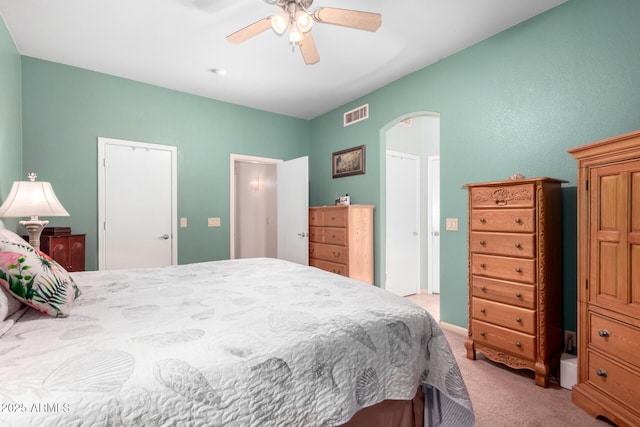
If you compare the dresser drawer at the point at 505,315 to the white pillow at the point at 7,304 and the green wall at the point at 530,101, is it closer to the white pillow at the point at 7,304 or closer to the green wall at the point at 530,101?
the green wall at the point at 530,101

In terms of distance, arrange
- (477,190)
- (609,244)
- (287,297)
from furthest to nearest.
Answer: (477,190)
(609,244)
(287,297)

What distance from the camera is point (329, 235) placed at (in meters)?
4.08

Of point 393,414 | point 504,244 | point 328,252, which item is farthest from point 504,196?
point 328,252

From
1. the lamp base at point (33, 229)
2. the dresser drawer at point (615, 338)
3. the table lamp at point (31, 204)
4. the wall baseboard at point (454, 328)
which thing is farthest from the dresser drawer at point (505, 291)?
the lamp base at point (33, 229)

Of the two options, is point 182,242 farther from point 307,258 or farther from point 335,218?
point 335,218

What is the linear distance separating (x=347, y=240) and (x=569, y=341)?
2198 millimetres

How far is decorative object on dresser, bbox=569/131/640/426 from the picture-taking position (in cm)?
162

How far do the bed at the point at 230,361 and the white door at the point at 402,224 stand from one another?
2992mm

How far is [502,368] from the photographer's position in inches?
94.7

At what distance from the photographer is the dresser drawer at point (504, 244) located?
217cm

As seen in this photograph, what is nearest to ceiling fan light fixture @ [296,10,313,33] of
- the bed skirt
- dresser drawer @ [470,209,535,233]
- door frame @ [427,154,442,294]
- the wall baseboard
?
dresser drawer @ [470,209,535,233]

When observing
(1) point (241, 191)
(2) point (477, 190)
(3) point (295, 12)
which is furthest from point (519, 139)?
(1) point (241, 191)

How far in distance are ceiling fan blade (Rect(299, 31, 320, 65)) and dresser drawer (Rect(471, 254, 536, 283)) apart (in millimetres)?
1980

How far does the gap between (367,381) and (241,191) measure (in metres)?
5.00
